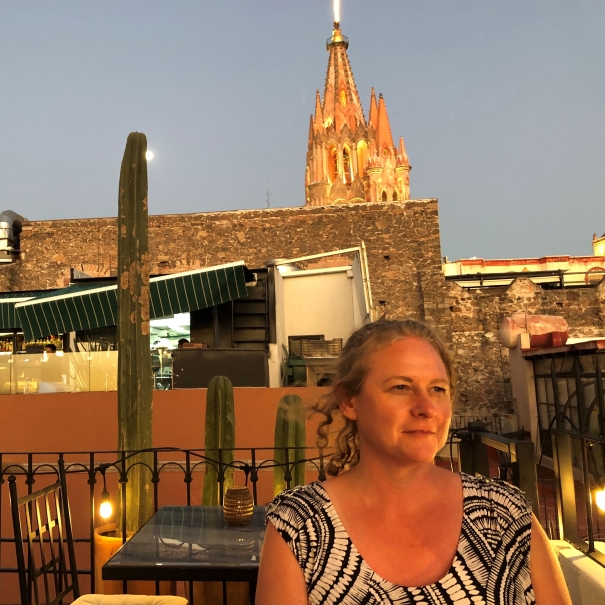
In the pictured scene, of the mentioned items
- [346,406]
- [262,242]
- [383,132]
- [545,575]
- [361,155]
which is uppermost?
[383,132]

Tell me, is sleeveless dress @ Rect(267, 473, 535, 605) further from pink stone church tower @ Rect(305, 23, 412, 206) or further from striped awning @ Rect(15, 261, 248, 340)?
pink stone church tower @ Rect(305, 23, 412, 206)

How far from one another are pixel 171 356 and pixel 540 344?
9.31 metres

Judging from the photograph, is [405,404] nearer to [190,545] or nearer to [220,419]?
[190,545]

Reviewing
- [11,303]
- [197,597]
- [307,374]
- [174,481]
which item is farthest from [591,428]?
[11,303]

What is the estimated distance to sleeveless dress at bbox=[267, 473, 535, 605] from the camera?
1229mm

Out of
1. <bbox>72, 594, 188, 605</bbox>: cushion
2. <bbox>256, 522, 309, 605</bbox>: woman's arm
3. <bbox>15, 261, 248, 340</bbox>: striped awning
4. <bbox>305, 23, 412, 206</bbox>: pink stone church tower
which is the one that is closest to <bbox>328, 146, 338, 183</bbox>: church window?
<bbox>305, 23, 412, 206</bbox>: pink stone church tower

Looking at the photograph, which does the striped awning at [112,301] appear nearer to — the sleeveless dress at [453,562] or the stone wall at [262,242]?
the stone wall at [262,242]

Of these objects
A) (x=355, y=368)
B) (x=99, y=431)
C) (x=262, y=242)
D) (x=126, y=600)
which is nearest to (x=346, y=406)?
(x=355, y=368)

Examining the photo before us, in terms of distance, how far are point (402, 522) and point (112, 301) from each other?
11.8 meters

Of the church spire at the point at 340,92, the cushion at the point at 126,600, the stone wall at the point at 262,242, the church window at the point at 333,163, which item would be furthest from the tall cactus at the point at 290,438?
the church spire at the point at 340,92

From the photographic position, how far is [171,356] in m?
10.3

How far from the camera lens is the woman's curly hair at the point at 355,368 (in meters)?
1.44

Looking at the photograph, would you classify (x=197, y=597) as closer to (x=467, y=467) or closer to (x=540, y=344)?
(x=467, y=467)

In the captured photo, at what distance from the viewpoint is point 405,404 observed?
4.44ft
